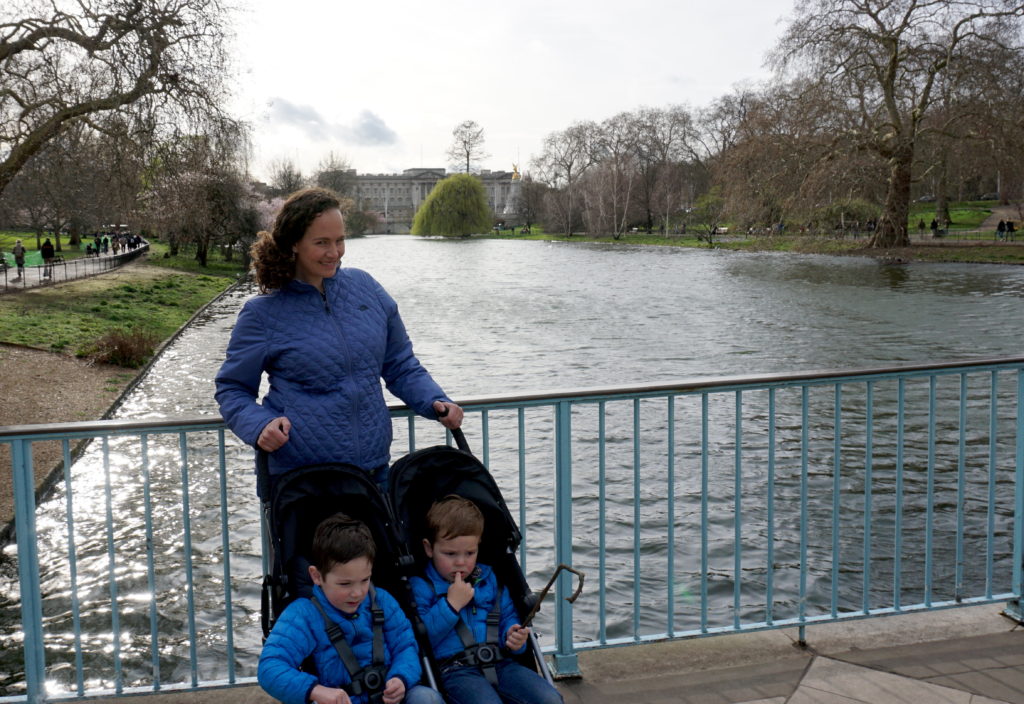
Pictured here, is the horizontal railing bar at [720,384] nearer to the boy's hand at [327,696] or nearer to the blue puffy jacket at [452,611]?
the blue puffy jacket at [452,611]

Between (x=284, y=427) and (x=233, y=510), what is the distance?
8.72 metres

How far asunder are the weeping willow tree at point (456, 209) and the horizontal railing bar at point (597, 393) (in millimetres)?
118800

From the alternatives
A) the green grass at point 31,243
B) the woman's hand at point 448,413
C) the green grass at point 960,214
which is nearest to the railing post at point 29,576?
the woman's hand at point 448,413

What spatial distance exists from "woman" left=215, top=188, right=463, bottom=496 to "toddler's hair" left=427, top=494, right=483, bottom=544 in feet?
1.14

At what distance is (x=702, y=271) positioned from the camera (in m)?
53.5

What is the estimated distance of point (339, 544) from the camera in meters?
2.96

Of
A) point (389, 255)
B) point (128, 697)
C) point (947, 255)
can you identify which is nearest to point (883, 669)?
point (128, 697)

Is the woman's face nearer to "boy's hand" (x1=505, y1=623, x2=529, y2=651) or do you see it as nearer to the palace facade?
"boy's hand" (x1=505, y1=623, x2=529, y2=651)

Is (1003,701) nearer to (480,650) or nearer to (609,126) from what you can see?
(480,650)

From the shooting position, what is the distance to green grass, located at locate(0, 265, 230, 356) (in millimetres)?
23469

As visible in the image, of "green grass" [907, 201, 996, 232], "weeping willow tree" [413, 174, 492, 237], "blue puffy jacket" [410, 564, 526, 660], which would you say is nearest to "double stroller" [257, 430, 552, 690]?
"blue puffy jacket" [410, 564, 526, 660]

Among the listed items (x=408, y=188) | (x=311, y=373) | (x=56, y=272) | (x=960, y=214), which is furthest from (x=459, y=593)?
(x=408, y=188)

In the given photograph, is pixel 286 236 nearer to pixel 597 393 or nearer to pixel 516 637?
pixel 597 393

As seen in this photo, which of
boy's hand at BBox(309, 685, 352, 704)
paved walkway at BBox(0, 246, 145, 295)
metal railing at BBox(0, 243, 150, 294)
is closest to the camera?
boy's hand at BBox(309, 685, 352, 704)
